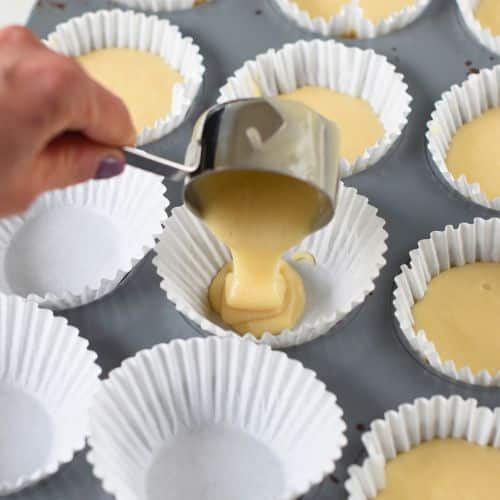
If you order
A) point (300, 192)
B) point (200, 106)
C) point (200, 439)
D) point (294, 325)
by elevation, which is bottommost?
point (200, 439)

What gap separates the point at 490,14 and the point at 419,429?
92cm

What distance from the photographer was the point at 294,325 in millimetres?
1514

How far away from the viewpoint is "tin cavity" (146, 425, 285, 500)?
1.37 m

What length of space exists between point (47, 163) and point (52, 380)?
1.60ft

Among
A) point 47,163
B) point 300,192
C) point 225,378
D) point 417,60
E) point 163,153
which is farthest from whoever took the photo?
point 417,60

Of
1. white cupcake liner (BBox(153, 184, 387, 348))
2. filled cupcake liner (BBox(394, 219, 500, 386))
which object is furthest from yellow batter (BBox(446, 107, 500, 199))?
white cupcake liner (BBox(153, 184, 387, 348))

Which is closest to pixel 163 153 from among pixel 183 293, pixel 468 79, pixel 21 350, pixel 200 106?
pixel 200 106

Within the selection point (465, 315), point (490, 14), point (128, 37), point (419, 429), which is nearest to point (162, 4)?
point (128, 37)

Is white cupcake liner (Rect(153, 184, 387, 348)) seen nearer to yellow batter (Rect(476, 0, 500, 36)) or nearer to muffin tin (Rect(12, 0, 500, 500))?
muffin tin (Rect(12, 0, 500, 500))

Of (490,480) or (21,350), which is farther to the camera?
(21,350)

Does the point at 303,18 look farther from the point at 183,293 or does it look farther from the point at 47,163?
the point at 47,163

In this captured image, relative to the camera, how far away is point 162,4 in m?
1.92

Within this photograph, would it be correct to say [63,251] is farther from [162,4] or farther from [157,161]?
[162,4]

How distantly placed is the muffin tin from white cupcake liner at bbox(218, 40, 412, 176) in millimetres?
50
